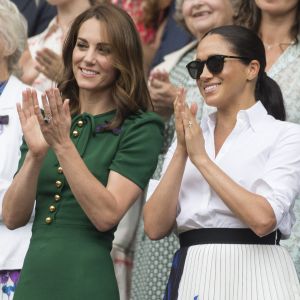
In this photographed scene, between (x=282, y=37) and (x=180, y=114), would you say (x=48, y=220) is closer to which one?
(x=180, y=114)

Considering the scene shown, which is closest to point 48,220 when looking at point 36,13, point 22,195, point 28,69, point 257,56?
point 22,195

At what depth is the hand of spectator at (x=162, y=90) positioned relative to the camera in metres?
6.01

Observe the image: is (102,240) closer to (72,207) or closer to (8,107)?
(72,207)

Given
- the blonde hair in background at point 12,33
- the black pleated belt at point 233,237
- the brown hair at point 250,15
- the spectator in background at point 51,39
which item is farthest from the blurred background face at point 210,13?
the black pleated belt at point 233,237

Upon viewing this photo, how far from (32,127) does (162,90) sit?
1.53m

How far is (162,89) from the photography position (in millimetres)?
6039

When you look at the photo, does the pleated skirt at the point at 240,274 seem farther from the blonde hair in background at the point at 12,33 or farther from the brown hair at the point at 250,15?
the blonde hair in background at the point at 12,33

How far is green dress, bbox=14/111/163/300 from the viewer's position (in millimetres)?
4516

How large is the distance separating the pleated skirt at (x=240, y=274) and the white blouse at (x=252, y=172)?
120 mm

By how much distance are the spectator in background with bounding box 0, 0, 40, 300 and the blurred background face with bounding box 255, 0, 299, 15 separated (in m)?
1.40

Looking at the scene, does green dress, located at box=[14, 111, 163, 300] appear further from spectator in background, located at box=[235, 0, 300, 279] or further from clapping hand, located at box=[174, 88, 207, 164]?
spectator in background, located at box=[235, 0, 300, 279]

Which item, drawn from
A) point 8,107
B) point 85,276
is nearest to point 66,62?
point 8,107

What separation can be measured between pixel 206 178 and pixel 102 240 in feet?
2.21

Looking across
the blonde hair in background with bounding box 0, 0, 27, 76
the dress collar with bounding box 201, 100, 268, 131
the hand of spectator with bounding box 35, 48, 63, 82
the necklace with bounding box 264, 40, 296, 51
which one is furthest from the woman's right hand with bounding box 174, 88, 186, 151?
the hand of spectator with bounding box 35, 48, 63, 82
